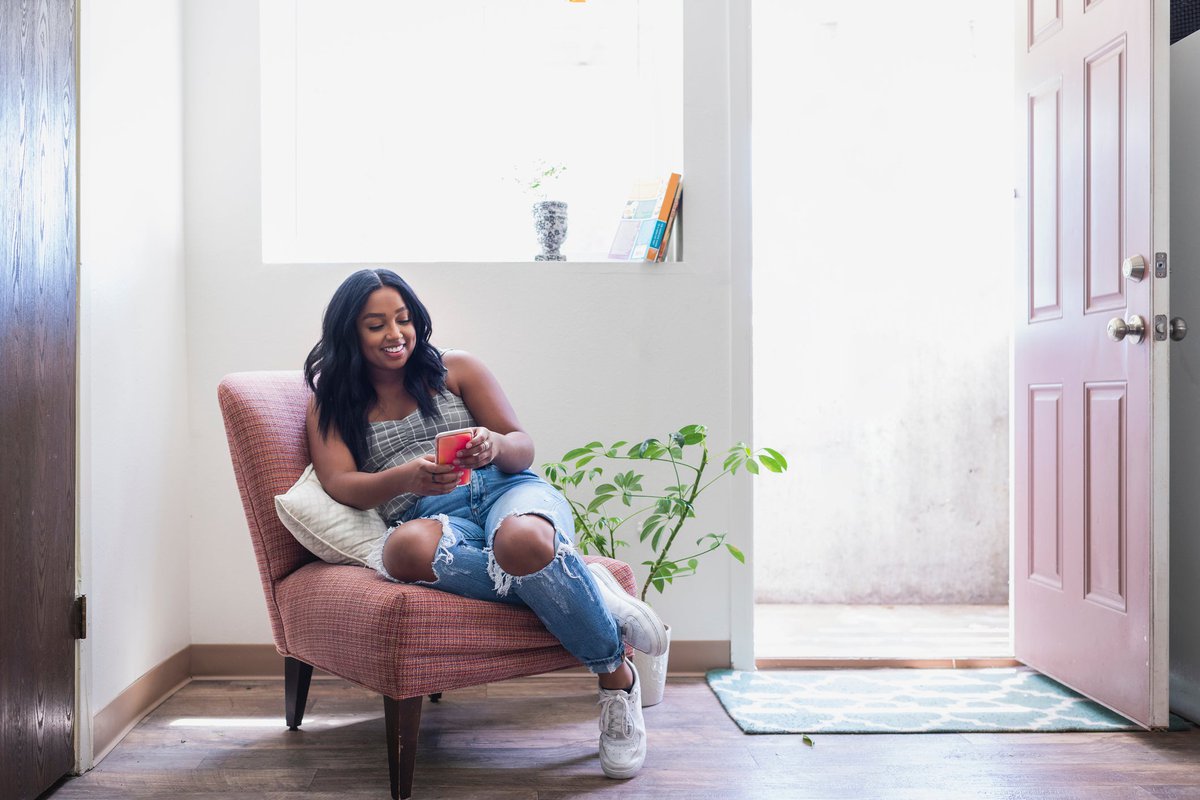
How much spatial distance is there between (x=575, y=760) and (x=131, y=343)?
1.39 m

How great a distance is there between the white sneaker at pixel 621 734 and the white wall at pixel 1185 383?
4.47 ft

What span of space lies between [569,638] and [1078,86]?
1892 mm

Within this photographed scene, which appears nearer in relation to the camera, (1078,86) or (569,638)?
(569,638)

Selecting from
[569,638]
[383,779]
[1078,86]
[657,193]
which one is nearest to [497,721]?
[383,779]

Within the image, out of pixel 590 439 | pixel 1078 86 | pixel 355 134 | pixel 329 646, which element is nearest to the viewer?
pixel 329 646

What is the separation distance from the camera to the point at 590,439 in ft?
8.45

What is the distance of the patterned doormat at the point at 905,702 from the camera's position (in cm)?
211

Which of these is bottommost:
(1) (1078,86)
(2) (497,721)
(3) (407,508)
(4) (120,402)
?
(2) (497,721)

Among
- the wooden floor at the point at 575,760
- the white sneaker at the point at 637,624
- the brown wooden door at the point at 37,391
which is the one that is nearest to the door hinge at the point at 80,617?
the brown wooden door at the point at 37,391

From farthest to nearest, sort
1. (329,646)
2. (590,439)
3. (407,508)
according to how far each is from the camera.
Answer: (590,439)
(407,508)
(329,646)

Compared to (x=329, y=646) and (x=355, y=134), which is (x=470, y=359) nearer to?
(x=329, y=646)

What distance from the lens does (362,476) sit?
6.15ft

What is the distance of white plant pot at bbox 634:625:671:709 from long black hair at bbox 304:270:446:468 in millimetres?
798

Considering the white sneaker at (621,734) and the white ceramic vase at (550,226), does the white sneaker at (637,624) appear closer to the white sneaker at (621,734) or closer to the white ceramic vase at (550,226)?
the white sneaker at (621,734)
